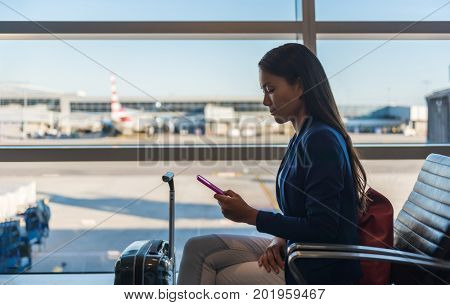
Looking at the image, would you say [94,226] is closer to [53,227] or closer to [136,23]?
[53,227]

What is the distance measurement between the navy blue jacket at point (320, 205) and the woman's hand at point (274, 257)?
3.2 inches

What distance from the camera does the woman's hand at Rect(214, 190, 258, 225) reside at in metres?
1.29

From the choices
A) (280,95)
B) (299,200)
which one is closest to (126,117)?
(280,95)

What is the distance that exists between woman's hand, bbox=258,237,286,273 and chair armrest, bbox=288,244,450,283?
159 mm

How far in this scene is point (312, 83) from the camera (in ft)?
4.38

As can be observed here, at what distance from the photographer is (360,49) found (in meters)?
2.35

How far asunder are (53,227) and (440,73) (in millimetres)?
2447

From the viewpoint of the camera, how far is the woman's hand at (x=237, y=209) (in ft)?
4.22

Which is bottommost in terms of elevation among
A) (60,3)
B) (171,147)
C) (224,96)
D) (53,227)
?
(53,227)

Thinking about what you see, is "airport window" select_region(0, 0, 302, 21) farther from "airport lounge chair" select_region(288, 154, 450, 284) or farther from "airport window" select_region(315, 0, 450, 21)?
"airport lounge chair" select_region(288, 154, 450, 284)

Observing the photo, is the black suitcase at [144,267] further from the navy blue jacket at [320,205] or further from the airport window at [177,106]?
the airport window at [177,106]

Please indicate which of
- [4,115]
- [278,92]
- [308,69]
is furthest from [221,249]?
[4,115]

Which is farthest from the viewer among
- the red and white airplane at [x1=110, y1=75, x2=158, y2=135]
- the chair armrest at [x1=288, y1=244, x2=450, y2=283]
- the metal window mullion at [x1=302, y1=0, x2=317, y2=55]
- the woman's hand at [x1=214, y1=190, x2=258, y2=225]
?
the red and white airplane at [x1=110, y1=75, x2=158, y2=135]

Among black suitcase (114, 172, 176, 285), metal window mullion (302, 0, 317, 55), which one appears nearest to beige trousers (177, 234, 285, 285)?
black suitcase (114, 172, 176, 285)
